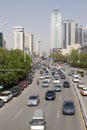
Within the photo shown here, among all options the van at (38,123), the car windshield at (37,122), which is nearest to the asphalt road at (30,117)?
the van at (38,123)

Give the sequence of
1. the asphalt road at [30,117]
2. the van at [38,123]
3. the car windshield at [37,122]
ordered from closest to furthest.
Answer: the van at [38,123]
the car windshield at [37,122]
the asphalt road at [30,117]

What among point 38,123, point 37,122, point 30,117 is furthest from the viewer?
point 30,117

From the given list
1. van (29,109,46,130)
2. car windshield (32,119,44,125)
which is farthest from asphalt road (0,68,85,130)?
car windshield (32,119,44,125)

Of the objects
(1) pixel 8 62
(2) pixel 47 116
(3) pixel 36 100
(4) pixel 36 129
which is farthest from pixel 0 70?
(4) pixel 36 129

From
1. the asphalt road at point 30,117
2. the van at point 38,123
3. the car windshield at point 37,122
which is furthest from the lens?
the asphalt road at point 30,117

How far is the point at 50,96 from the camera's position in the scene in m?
51.3

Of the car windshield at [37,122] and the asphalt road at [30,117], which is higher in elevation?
the car windshield at [37,122]

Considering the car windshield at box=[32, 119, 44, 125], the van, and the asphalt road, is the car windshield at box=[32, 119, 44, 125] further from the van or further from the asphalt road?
the asphalt road

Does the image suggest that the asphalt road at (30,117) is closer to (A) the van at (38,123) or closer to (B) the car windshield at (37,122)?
(A) the van at (38,123)

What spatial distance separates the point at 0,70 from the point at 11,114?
2641 cm

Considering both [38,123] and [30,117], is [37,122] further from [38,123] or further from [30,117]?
[30,117]

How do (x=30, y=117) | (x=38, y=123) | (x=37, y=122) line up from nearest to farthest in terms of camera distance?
(x=38, y=123) → (x=37, y=122) → (x=30, y=117)

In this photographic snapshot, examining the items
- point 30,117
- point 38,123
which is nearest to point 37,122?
point 38,123

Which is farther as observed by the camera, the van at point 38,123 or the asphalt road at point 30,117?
the asphalt road at point 30,117
